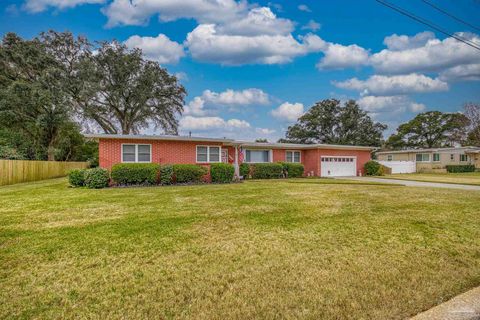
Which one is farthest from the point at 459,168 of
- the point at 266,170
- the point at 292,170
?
the point at 266,170

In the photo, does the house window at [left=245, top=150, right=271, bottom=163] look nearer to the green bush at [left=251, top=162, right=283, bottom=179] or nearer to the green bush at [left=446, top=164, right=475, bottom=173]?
the green bush at [left=251, top=162, right=283, bottom=179]

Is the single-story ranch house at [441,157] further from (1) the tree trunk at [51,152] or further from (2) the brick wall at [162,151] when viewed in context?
(1) the tree trunk at [51,152]

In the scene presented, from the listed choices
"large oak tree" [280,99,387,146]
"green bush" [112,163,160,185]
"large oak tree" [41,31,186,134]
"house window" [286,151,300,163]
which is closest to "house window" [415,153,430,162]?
"large oak tree" [280,99,387,146]

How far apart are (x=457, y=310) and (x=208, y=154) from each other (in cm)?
1574

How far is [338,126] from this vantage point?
149 ft

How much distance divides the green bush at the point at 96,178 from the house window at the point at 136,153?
203cm

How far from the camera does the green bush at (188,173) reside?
15.4 meters

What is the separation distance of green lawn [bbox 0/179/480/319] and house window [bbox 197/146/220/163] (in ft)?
34.9

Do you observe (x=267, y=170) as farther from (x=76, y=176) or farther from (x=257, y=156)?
(x=76, y=176)

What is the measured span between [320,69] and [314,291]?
19.5 m

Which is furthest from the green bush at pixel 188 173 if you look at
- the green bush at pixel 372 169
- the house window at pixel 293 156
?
the green bush at pixel 372 169

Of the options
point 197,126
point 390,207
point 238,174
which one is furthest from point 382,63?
point 197,126

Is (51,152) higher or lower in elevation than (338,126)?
lower

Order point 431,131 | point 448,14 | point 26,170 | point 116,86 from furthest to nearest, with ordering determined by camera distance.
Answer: point 431,131 < point 116,86 < point 26,170 < point 448,14
